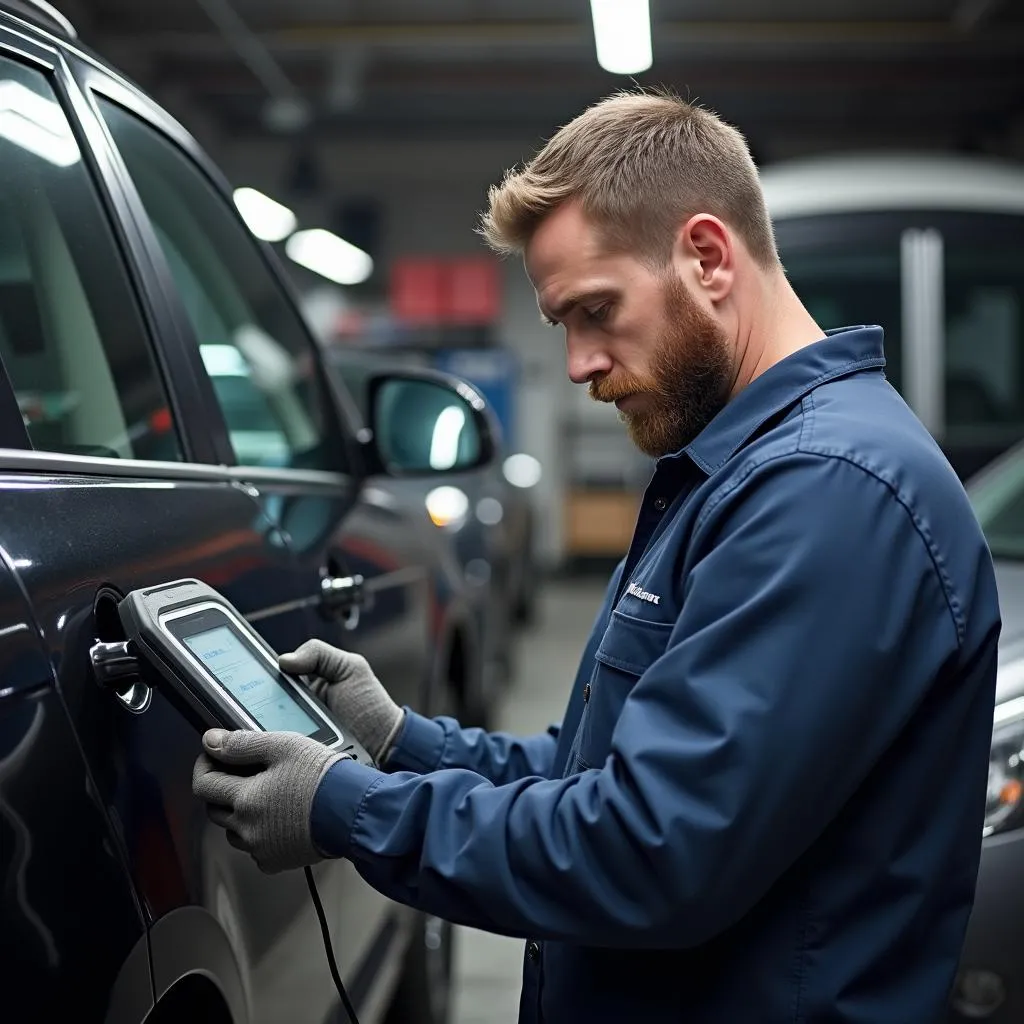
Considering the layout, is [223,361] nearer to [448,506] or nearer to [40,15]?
[40,15]

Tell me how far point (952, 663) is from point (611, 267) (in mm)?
521

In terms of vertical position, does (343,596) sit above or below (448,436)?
below

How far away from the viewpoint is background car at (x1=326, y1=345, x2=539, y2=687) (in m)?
3.40

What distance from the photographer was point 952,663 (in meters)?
1.20

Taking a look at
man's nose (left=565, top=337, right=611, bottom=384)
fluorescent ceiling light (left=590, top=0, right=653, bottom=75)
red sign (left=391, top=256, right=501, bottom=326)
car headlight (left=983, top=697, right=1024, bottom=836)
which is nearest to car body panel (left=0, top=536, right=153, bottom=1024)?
man's nose (left=565, top=337, right=611, bottom=384)

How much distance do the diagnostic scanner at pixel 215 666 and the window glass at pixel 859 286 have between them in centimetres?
554

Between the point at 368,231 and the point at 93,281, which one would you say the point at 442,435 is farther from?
the point at 368,231

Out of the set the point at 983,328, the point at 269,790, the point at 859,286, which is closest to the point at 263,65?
the point at 859,286

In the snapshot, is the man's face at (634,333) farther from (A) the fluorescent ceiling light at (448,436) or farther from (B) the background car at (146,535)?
(A) the fluorescent ceiling light at (448,436)

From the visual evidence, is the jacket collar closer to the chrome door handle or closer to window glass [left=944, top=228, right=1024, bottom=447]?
the chrome door handle

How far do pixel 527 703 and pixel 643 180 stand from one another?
5.89 metres

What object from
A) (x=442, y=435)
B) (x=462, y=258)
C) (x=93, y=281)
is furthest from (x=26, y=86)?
(x=462, y=258)

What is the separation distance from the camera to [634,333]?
1.37m

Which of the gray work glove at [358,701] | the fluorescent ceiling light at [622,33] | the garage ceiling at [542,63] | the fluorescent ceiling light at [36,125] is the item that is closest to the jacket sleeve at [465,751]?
the gray work glove at [358,701]
